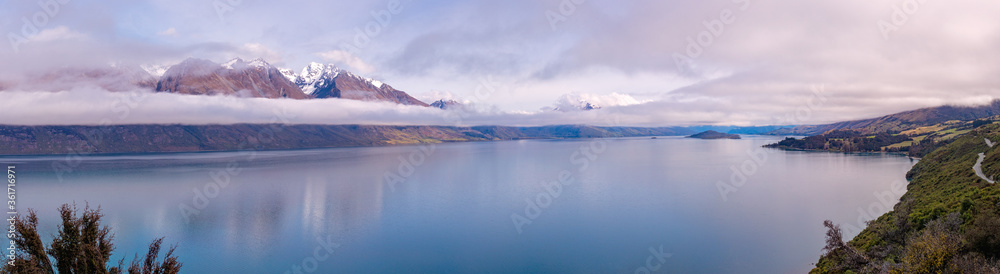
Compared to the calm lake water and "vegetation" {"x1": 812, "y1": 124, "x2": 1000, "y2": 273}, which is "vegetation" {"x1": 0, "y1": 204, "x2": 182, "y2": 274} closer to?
the calm lake water

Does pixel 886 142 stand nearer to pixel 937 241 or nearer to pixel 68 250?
pixel 937 241

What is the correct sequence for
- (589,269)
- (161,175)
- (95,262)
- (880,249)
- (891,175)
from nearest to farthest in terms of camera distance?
(95,262), (880,249), (589,269), (891,175), (161,175)

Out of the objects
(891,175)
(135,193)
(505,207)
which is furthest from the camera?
(891,175)

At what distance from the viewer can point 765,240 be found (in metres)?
37.9

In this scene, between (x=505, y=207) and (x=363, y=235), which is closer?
(x=363, y=235)

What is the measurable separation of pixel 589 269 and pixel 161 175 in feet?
364

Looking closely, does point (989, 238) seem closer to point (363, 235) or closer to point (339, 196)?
point (363, 235)

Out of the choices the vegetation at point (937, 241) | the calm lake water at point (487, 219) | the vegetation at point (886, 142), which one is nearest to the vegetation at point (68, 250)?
the calm lake water at point (487, 219)

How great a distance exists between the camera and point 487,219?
1884 inches

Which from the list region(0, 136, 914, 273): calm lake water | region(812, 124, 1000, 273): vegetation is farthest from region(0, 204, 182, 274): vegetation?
region(812, 124, 1000, 273): vegetation

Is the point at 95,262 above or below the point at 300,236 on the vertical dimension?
above

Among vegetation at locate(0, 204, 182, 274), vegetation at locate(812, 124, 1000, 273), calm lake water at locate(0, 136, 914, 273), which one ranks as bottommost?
calm lake water at locate(0, 136, 914, 273)

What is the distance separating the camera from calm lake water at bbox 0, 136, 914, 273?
1315 inches

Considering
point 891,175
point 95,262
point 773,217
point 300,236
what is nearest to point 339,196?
point 300,236
